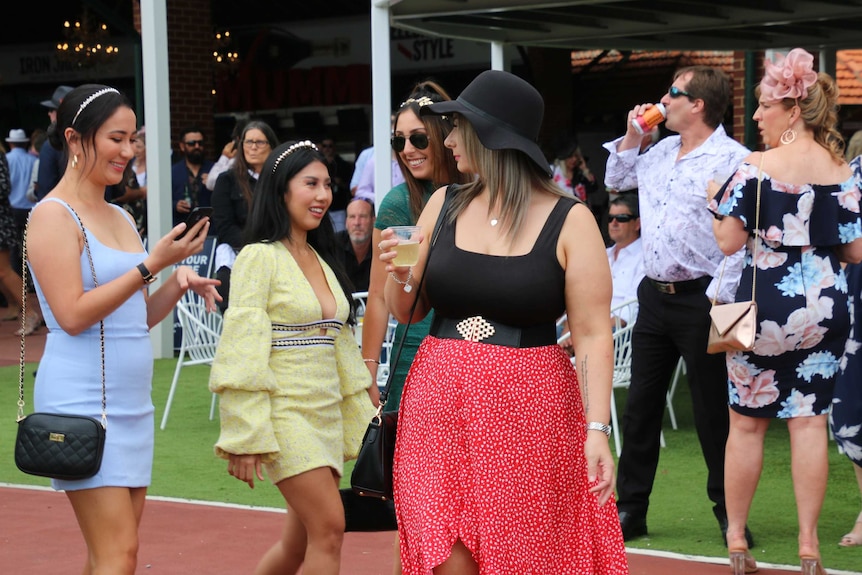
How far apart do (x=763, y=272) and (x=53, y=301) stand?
2835 millimetres

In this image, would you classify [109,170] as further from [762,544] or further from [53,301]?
[762,544]

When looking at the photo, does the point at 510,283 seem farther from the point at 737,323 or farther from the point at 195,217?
the point at 737,323

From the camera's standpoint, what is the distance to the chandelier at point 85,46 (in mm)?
19484

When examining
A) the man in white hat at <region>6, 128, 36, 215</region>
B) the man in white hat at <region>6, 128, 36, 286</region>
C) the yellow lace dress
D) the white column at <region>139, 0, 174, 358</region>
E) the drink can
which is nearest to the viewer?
the yellow lace dress

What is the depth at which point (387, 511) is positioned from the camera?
427 cm

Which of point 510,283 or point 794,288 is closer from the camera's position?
point 510,283

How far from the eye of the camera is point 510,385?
339 cm

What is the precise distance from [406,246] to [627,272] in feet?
16.7

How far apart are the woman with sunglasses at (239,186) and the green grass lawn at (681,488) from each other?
1.26 metres

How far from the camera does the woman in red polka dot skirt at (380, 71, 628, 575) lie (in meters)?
3.39

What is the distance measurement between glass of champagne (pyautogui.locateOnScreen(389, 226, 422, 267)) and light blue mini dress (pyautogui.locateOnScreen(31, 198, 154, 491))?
0.88 m

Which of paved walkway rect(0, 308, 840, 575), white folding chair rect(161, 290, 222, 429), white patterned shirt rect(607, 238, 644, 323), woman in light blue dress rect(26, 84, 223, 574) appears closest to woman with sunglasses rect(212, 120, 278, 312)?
white folding chair rect(161, 290, 222, 429)

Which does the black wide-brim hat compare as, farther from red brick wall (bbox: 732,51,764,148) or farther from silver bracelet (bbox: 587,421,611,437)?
red brick wall (bbox: 732,51,764,148)

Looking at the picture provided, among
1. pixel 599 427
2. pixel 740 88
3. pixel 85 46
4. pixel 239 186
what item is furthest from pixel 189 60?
pixel 599 427
